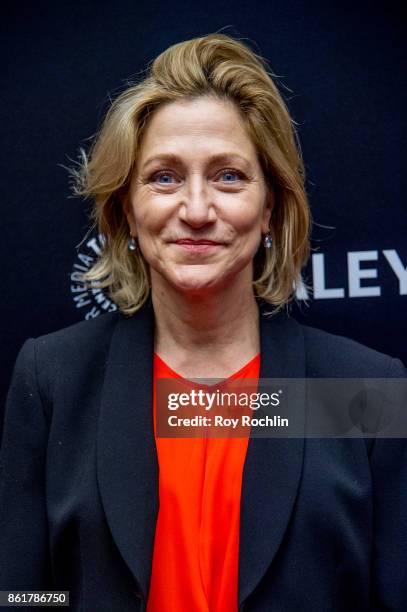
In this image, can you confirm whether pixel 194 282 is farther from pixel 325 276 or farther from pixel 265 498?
pixel 325 276

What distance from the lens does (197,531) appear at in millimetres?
1594

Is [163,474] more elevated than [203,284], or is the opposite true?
[203,284]

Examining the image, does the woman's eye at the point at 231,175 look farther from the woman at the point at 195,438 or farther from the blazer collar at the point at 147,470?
the blazer collar at the point at 147,470

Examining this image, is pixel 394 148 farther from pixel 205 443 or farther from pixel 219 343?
pixel 205 443

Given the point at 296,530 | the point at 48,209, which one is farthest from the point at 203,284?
the point at 48,209

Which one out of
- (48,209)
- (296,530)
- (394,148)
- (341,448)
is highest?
(394,148)

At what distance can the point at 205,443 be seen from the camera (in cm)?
167

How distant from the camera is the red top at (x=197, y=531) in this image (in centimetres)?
158

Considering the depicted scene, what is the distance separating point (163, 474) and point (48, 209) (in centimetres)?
75

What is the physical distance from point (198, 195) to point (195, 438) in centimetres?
43

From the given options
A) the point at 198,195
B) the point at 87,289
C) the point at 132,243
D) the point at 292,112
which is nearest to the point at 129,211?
the point at 132,243

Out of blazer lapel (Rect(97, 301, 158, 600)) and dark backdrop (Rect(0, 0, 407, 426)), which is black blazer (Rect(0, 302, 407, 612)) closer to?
blazer lapel (Rect(97, 301, 158, 600))

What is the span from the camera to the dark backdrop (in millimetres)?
2082

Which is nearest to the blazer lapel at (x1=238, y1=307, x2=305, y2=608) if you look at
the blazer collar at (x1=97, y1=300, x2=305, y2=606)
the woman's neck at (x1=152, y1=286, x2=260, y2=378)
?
the blazer collar at (x1=97, y1=300, x2=305, y2=606)
